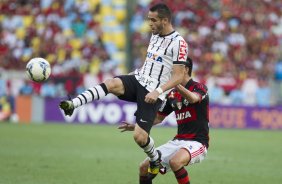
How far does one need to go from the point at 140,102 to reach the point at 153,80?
13.7 inches

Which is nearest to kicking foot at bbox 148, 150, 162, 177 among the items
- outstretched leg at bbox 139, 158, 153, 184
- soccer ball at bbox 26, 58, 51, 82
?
outstretched leg at bbox 139, 158, 153, 184

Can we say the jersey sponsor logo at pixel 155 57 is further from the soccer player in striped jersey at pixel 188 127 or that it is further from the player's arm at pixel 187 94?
the player's arm at pixel 187 94

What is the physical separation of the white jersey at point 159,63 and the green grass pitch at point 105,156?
1936 mm

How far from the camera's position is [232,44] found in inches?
1023

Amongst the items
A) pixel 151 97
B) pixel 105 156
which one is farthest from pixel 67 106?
pixel 105 156

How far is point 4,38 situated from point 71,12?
301 centimetres

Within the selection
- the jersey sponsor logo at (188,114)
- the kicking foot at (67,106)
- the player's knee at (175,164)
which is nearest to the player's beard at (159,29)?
the jersey sponsor logo at (188,114)

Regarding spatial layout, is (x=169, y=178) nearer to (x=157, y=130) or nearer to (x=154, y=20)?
(x=154, y=20)

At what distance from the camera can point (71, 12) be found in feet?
89.4

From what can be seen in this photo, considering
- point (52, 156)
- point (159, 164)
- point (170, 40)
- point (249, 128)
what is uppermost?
point (170, 40)

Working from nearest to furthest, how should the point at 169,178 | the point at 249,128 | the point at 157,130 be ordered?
1. the point at 169,178
2. the point at 157,130
3. the point at 249,128

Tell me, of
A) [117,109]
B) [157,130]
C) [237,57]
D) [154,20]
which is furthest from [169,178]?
[237,57]

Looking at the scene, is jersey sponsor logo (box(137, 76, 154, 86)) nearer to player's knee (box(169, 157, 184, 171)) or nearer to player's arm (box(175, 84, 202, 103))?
player's arm (box(175, 84, 202, 103))

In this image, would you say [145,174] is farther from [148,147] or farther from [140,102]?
[140,102]
